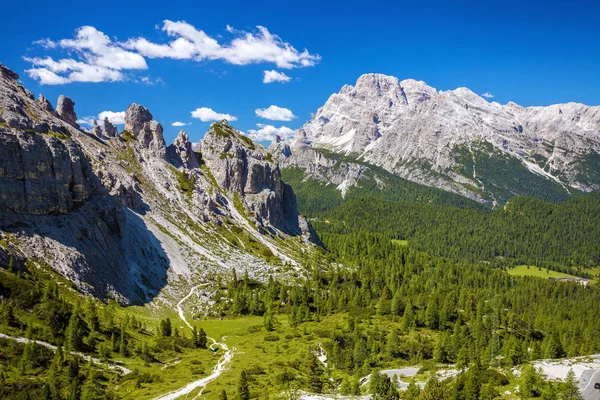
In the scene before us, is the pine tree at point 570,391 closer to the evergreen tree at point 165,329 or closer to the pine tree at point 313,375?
the pine tree at point 313,375

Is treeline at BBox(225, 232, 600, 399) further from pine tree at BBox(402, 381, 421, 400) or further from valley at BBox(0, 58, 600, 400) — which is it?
pine tree at BBox(402, 381, 421, 400)

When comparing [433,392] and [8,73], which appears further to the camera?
[8,73]

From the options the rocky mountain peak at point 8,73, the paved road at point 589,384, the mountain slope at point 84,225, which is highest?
the rocky mountain peak at point 8,73

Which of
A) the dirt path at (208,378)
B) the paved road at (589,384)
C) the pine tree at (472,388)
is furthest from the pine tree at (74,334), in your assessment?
the paved road at (589,384)

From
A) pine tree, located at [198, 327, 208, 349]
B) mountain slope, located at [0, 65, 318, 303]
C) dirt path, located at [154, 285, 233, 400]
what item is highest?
mountain slope, located at [0, 65, 318, 303]

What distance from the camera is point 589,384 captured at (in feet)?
216

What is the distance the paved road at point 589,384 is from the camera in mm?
61938

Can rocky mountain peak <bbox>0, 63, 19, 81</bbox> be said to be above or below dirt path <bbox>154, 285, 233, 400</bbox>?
above

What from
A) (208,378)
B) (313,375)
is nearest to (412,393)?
(313,375)

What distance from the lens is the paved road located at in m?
61.9

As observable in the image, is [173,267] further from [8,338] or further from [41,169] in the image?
[8,338]

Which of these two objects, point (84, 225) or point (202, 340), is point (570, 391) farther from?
point (84, 225)

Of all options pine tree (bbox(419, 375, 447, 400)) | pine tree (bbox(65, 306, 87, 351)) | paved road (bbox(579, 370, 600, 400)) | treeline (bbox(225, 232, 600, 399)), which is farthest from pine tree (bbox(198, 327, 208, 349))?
paved road (bbox(579, 370, 600, 400))

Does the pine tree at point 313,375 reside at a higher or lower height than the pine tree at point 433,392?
lower
